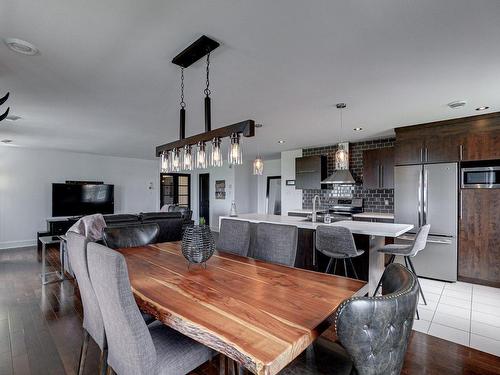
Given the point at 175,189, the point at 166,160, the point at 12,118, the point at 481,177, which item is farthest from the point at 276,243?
the point at 175,189

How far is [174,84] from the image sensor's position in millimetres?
2662

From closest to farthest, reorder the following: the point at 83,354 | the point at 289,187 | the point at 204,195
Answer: the point at 83,354 < the point at 289,187 < the point at 204,195

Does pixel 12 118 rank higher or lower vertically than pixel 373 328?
higher

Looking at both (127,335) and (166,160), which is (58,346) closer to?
(127,335)

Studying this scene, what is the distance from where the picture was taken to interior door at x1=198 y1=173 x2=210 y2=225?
965 centimetres

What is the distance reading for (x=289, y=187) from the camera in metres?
6.84

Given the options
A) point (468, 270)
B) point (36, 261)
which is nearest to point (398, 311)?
point (468, 270)

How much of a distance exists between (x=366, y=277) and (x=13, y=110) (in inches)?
194

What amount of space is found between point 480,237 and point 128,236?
471cm

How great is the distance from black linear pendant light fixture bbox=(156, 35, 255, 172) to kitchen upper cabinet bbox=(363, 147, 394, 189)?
3.85 m

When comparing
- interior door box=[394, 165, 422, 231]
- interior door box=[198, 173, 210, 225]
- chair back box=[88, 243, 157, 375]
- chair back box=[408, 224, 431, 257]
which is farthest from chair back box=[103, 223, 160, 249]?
interior door box=[198, 173, 210, 225]

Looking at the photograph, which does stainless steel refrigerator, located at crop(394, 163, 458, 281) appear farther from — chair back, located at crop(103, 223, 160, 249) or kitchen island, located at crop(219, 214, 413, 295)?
chair back, located at crop(103, 223, 160, 249)

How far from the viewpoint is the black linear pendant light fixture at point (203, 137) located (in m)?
1.86

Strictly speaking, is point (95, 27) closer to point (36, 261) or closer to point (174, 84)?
point (174, 84)
